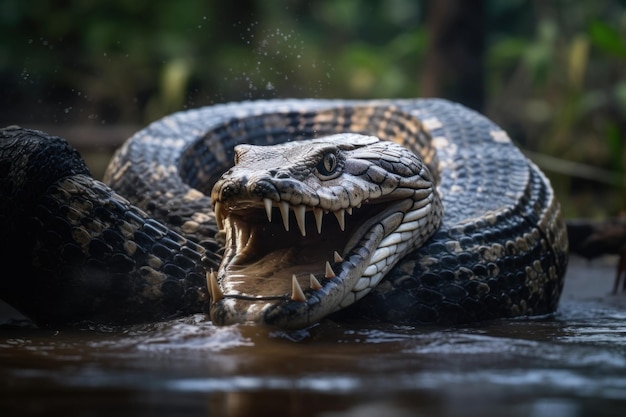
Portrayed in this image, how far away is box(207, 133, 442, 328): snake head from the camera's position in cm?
302

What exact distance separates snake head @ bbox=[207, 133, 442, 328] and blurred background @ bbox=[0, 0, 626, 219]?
593 centimetres

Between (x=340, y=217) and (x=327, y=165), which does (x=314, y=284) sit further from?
(x=327, y=165)

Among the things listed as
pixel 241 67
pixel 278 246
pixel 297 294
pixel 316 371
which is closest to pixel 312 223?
pixel 278 246

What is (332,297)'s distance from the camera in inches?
122

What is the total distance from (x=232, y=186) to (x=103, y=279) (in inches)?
27.9

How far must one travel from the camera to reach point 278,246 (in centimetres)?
334

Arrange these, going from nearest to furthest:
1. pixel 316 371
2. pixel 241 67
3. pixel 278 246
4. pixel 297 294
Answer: pixel 316 371, pixel 297 294, pixel 278 246, pixel 241 67

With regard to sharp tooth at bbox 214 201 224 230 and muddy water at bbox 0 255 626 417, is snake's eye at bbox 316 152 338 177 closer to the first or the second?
sharp tooth at bbox 214 201 224 230

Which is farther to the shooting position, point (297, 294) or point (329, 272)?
point (329, 272)

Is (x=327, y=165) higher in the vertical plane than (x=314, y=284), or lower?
higher

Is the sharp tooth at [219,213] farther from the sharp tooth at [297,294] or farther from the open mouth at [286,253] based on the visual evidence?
the sharp tooth at [297,294]

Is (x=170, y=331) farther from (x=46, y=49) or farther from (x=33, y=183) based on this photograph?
(x=46, y=49)

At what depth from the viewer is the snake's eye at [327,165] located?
3.25m

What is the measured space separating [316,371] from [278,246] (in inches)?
38.1
